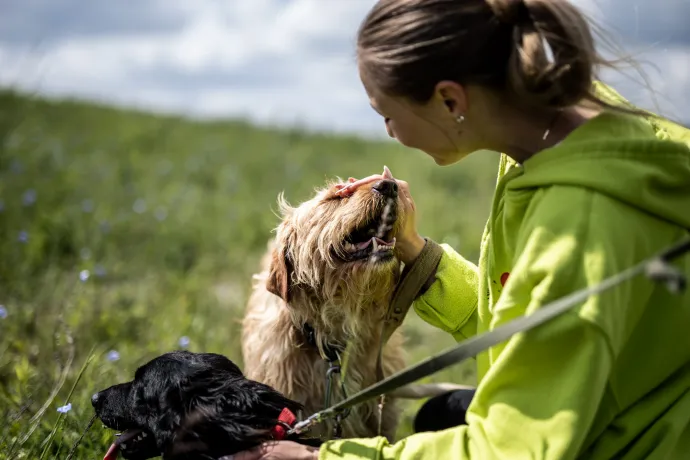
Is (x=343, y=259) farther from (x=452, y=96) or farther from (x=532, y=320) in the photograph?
(x=532, y=320)

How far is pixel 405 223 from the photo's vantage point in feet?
10.2

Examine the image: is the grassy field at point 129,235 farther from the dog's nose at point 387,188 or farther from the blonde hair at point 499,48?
the blonde hair at point 499,48

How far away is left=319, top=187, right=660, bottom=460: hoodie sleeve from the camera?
74.4 inches

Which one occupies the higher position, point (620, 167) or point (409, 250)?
point (620, 167)

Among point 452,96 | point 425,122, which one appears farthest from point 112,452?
point 452,96

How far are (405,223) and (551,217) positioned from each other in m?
1.17

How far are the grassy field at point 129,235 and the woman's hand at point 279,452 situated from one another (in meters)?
0.77

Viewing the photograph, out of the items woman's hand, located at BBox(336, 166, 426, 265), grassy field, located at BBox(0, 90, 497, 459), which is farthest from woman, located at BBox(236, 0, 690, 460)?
grassy field, located at BBox(0, 90, 497, 459)

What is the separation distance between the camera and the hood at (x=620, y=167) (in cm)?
201

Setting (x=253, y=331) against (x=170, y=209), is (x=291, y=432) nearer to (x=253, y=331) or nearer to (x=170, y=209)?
(x=253, y=331)

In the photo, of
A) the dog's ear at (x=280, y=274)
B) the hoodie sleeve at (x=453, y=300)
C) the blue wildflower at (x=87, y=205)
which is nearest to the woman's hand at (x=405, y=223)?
the hoodie sleeve at (x=453, y=300)

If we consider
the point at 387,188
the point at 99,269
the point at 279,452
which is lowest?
the point at 99,269

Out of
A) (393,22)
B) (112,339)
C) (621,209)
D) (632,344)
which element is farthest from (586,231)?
(112,339)

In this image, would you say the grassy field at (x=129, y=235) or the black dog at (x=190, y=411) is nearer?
the black dog at (x=190, y=411)
